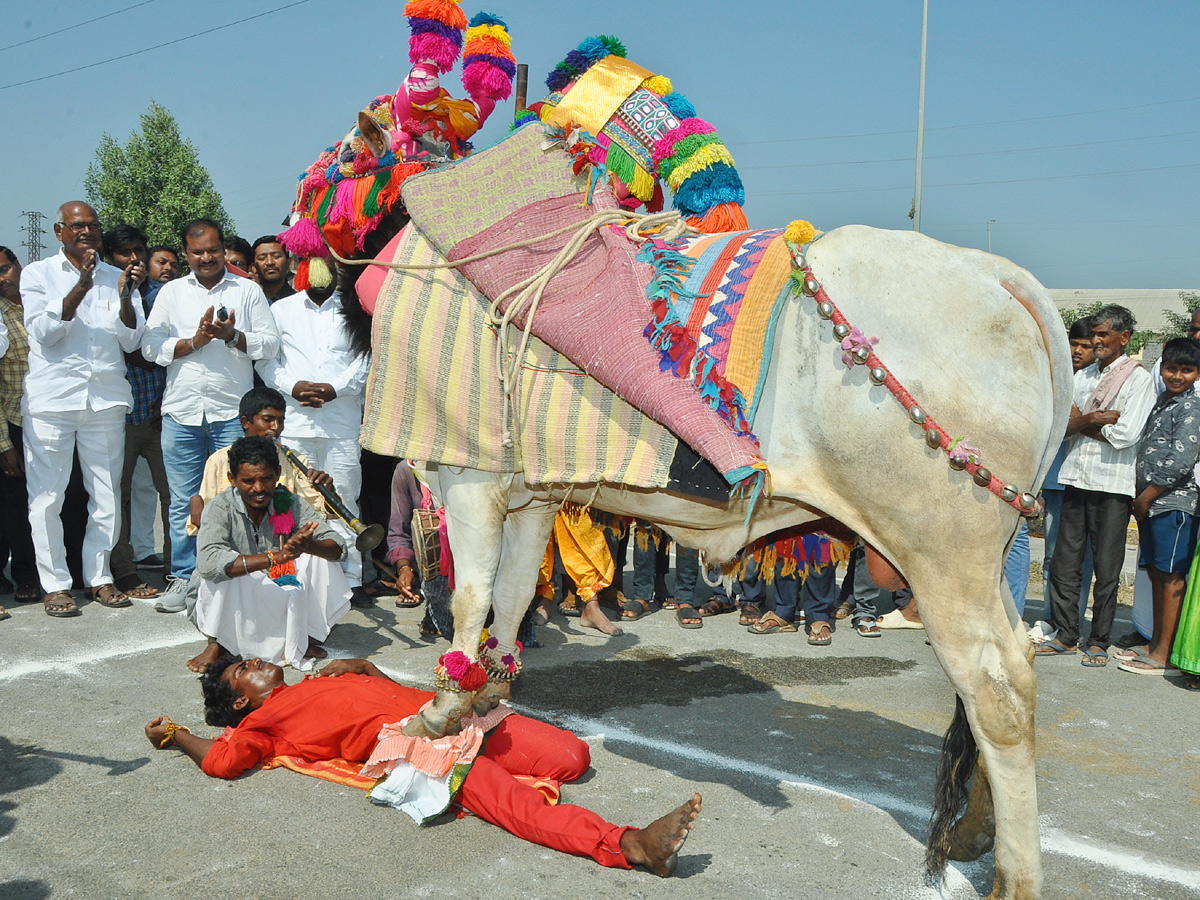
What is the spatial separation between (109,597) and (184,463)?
37.2 inches

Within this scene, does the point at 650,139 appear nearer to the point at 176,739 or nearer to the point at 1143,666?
the point at 176,739

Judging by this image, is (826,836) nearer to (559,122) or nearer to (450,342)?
(450,342)

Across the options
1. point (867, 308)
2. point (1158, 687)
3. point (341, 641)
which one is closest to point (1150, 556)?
point (1158, 687)

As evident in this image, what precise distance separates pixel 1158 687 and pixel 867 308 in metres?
3.72

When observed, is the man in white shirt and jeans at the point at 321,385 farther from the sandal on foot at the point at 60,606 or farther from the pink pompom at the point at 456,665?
the pink pompom at the point at 456,665

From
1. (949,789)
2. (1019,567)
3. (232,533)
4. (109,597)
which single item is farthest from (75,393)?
(1019,567)

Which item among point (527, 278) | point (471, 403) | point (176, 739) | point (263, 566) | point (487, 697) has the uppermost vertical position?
point (527, 278)

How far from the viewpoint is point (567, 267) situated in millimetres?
3225

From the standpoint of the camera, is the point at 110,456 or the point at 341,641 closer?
the point at 341,641

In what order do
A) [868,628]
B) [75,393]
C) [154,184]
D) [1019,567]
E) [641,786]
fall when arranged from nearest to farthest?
1. [641,786]
2. [75,393]
3. [1019,567]
4. [868,628]
5. [154,184]

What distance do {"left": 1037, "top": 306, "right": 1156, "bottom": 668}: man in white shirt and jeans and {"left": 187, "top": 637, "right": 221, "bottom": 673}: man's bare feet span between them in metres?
4.72

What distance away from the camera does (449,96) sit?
12.7 feet

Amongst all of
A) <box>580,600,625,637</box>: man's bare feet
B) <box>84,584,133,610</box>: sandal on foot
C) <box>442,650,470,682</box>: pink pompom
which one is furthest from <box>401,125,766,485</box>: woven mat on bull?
<box>84,584,133,610</box>: sandal on foot

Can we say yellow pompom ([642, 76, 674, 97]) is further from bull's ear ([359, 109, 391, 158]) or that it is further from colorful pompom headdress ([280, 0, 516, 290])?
bull's ear ([359, 109, 391, 158])
